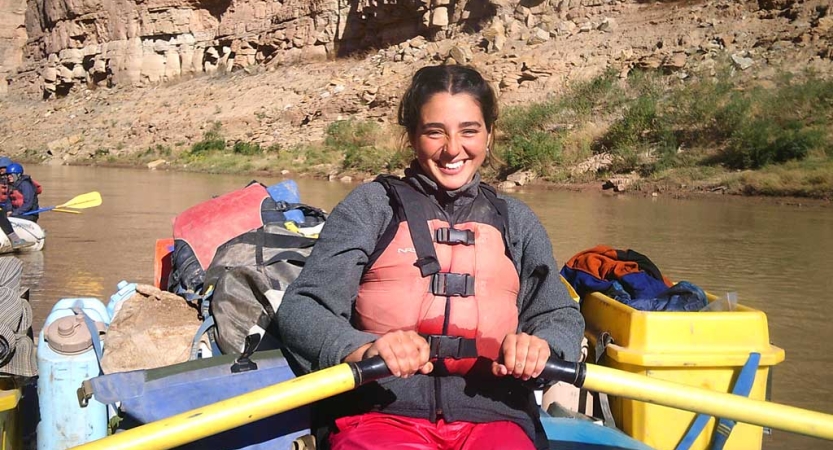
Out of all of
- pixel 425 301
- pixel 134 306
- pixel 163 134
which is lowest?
pixel 163 134

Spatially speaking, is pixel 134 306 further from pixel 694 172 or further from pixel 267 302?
pixel 694 172

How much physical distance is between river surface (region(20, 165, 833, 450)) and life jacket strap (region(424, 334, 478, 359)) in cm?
184

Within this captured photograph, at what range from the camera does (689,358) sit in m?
2.28

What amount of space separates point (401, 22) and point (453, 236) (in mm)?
30872

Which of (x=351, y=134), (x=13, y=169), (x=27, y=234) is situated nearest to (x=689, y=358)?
(x=27, y=234)

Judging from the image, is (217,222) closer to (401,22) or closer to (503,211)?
(503,211)

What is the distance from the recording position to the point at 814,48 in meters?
16.9

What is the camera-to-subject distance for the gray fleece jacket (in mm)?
1724

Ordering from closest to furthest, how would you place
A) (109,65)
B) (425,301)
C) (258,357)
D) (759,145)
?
(425,301) < (258,357) < (759,145) < (109,65)

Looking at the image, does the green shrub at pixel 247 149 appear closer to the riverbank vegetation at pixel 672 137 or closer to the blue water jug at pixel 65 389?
the riverbank vegetation at pixel 672 137

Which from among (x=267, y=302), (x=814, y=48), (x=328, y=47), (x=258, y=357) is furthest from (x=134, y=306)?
(x=328, y=47)

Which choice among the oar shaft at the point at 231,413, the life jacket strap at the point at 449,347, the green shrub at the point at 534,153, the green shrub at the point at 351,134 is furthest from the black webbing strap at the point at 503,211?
the green shrub at the point at 351,134

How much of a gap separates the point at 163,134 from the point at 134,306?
28.0m

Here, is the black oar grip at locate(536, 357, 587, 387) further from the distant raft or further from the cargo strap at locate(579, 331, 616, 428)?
the distant raft
